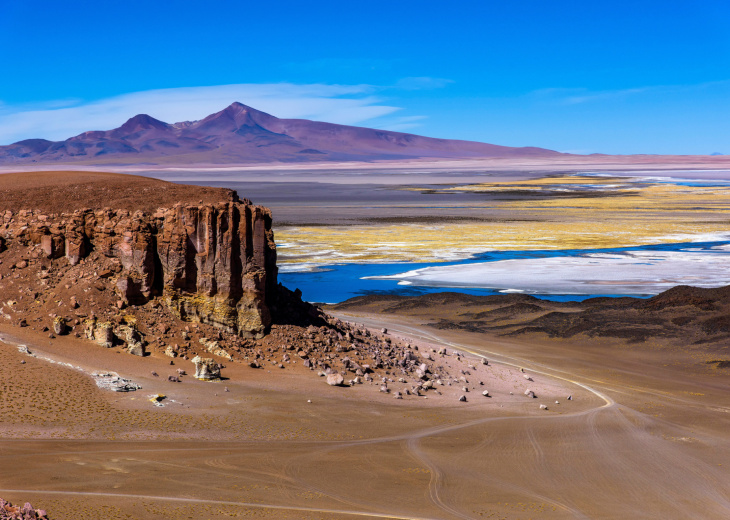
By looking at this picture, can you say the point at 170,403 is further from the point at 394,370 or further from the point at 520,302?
the point at 520,302

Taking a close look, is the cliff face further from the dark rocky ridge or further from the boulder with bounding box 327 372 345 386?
the dark rocky ridge

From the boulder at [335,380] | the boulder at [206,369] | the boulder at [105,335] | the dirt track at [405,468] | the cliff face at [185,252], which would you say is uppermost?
the cliff face at [185,252]

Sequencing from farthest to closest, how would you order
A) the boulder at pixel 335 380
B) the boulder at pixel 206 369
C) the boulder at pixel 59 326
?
the boulder at pixel 335 380
the boulder at pixel 59 326
the boulder at pixel 206 369

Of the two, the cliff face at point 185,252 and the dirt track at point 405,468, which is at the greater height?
the cliff face at point 185,252

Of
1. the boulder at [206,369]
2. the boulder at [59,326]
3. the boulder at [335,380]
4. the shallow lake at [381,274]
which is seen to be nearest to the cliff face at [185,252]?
the boulder at [59,326]

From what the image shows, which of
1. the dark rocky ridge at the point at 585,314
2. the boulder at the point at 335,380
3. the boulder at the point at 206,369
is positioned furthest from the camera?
the dark rocky ridge at the point at 585,314

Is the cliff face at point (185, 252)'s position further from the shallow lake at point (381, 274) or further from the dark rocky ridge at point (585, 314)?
the shallow lake at point (381, 274)

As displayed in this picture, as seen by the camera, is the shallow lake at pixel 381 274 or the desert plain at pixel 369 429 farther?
→ the shallow lake at pixel 381 274
